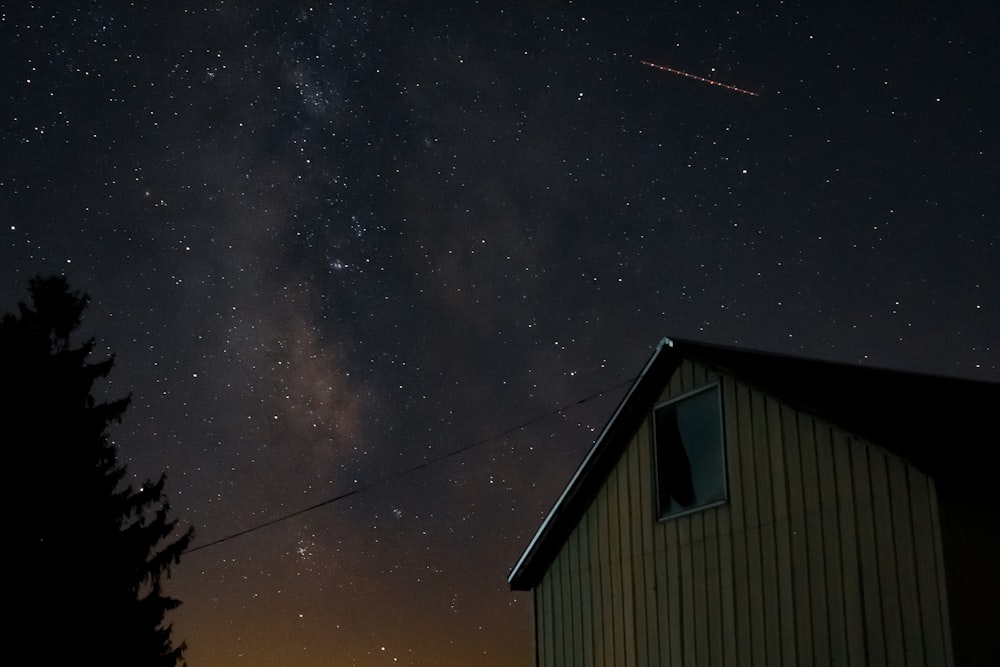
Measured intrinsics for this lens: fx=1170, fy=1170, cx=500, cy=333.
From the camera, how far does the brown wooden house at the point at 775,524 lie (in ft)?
32.7

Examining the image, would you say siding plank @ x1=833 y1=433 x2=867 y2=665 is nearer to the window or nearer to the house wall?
the house wall

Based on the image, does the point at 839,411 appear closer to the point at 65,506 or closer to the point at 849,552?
the point at 849,552

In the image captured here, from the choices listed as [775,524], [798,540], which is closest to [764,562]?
[775,524]

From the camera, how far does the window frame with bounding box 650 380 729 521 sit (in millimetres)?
12806

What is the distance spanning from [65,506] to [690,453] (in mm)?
18452

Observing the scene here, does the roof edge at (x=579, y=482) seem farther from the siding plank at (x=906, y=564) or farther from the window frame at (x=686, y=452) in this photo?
the siding plank at (x=906, y=564)

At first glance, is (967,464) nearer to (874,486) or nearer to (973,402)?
(874,486)

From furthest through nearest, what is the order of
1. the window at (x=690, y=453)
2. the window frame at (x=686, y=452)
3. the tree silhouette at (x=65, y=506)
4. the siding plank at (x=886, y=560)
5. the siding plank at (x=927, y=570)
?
the tree silhouette at (x=65, y=506) < the window at (x=690, y=453) < the window frame at (x=686, y=452) < the siding plank at (x=886, y=560) < the siding plank at (x=927, y=570)

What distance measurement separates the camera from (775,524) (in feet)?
39.1

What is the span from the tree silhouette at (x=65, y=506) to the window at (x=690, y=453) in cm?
1783

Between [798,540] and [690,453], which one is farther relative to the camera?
[690,453]

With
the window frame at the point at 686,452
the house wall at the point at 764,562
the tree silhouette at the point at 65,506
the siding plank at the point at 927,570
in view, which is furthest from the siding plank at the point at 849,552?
the tree silhouette at the point at 65,506

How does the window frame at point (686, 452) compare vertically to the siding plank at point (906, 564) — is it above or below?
above

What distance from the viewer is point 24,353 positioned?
2745cm
